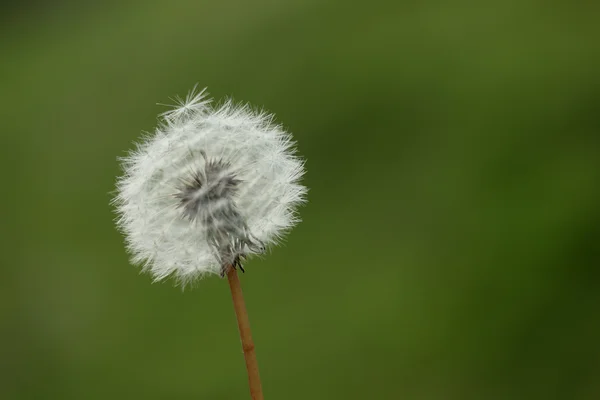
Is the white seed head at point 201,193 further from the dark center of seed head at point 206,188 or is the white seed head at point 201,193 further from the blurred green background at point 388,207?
the blurred green background at point 388,207

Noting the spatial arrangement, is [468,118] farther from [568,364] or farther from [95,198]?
[95,198]

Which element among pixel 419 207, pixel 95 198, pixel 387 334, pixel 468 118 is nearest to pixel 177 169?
pixel 387 334

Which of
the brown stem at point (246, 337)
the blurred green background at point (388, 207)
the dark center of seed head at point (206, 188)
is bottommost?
the brown stem at point (246, 337)

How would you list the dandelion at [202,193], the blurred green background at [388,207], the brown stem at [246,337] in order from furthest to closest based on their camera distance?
the blurred green background at [388,207]
the dandelion at [202,193]
the brown stem at [246,337]

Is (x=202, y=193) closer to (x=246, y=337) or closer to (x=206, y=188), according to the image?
(x=206, y=188)

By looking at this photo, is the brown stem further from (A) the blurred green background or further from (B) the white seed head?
(A) the blurred green background

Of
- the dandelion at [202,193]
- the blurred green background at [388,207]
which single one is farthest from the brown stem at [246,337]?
the blurred green background at [388,207]

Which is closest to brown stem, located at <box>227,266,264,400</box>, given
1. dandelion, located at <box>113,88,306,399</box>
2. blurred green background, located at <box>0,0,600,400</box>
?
dandelion, located at <box>113,88,306,399</box>

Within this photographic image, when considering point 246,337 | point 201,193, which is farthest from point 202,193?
point 246,337

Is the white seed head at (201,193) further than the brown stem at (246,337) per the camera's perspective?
Yes
